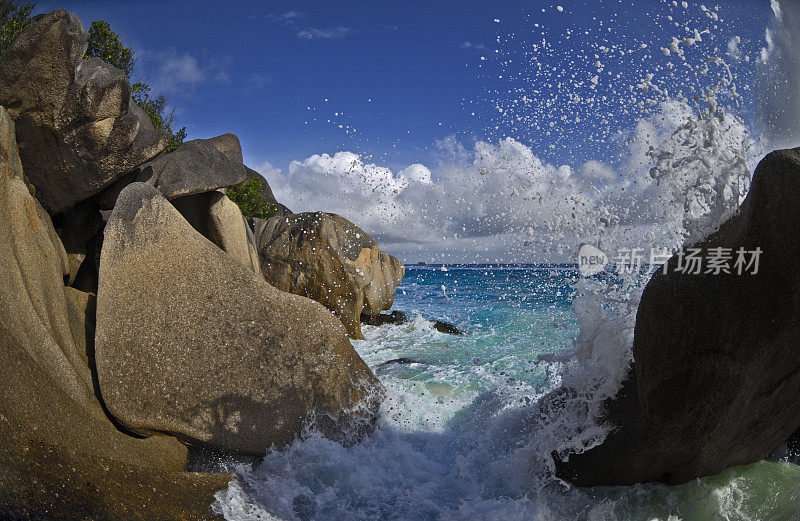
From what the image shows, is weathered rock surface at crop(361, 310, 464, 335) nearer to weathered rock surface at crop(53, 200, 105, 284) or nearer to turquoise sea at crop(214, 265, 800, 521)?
turquoise sea at crop(214, 265, 800, 521)

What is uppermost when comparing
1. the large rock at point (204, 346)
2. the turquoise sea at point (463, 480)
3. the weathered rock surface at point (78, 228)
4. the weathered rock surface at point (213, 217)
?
the weathered rock surface at point (213, 217)

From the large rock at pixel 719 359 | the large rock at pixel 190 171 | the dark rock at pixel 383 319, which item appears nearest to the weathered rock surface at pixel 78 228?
the large rock at pixel 190 171

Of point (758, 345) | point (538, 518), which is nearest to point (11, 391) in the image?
point (538, 518)

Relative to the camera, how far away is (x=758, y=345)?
101 inches

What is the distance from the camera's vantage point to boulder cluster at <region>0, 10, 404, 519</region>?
316 centimetres

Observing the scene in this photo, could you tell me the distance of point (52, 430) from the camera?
3.22 metres

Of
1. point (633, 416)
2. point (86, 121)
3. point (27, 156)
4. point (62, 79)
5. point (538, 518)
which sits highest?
point (62, 79)

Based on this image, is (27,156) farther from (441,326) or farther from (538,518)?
(441,326)

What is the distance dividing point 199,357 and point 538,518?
2770 millimetres

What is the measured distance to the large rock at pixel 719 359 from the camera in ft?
7.79

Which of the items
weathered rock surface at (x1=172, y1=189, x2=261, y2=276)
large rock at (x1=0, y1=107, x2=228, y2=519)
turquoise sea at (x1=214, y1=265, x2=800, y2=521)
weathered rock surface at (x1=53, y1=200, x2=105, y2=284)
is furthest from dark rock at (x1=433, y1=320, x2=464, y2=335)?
large rock at (x1=0, y1=107, x2=228, y2=519)

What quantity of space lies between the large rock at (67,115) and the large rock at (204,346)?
2.80ft

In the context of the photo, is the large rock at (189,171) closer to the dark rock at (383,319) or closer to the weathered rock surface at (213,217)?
the weathered rock surface at (213,217)

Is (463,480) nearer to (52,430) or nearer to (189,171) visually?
(52,430)
